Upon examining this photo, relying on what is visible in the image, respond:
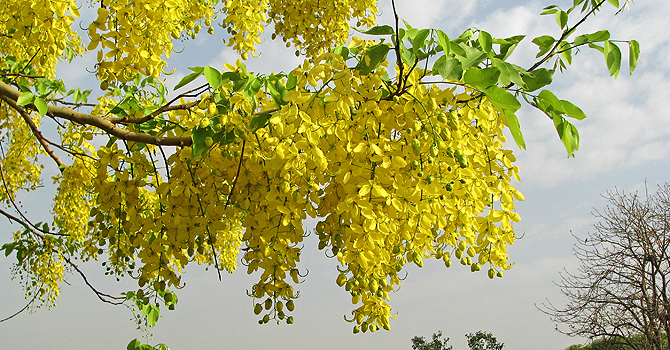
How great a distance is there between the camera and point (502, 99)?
1.20 metres

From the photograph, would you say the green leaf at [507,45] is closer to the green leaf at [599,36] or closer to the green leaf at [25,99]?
the green leaf at [599,36]

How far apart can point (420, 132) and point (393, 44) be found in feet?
0.84

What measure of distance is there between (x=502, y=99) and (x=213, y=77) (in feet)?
2.89

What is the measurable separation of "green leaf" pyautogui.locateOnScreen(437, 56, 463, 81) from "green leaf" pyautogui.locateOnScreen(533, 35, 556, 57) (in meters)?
0.45

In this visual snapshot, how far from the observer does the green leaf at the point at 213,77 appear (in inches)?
58.1

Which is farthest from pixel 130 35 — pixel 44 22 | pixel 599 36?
pixel 599 36

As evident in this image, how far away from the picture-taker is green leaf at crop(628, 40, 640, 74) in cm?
148

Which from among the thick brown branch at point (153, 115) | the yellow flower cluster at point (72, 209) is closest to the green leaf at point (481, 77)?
the thick brown branch at point (153, 115)

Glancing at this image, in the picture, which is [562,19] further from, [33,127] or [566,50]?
[33,127]

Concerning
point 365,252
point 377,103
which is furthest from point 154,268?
point 377,103

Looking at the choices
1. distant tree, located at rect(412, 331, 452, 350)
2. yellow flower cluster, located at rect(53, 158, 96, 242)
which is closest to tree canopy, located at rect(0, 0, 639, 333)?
yellow flower cluster, located at rect(53, 158, 96, 242)

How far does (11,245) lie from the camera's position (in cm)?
423

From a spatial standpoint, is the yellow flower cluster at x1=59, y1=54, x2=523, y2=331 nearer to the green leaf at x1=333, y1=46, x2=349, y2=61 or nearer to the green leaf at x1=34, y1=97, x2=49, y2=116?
the green leaf at x1=333, y1=46, x2=349, y2=61

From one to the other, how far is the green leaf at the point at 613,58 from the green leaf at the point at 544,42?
157 millimetres
